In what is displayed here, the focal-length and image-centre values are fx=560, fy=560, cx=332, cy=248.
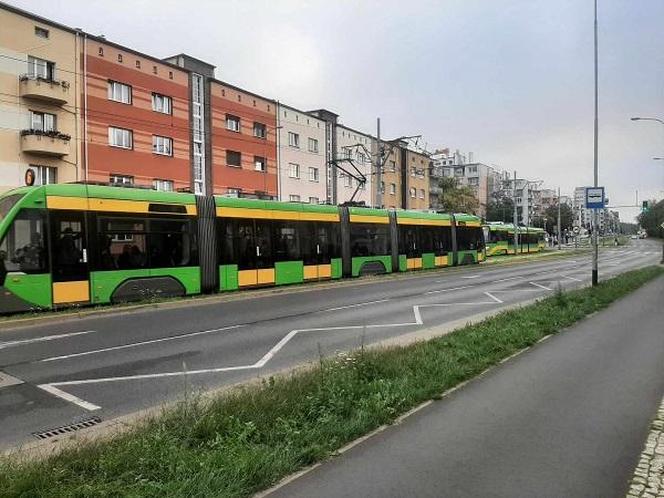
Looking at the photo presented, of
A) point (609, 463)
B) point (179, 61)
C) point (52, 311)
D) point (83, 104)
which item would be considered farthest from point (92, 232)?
point (179, 61)

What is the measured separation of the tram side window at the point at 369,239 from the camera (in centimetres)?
2441

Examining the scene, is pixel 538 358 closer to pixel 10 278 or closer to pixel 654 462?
pixel 654 462

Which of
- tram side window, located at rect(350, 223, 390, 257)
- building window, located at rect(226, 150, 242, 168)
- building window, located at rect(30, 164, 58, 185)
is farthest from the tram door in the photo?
building window, located at rect(226, 150, 242, 168)

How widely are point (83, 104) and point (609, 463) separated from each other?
2881 cm

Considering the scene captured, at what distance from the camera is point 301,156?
44156mm

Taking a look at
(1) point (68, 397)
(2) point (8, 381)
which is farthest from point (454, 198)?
(1) point (68, 397)

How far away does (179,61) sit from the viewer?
119 feet

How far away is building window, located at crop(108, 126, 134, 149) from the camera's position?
29.4 m

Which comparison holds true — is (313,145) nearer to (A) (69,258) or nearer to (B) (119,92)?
(B) (119,92)

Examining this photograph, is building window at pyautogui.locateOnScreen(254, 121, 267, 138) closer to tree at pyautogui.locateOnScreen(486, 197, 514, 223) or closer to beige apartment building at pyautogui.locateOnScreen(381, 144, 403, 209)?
beige apartment building at pyautogui.locateOnScreen(381, 144, 403, 209)

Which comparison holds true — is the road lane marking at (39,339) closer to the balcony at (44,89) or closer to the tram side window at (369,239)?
the tram side window at (369,239)

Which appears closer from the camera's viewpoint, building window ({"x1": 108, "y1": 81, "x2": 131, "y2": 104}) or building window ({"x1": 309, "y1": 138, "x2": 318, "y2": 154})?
building window ({"x1": 108, "y1": 81, "x2": 131, "y2": 104})

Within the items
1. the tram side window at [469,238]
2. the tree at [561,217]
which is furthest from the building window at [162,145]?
the tree at [561,217]

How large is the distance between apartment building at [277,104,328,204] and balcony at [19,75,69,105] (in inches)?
689
